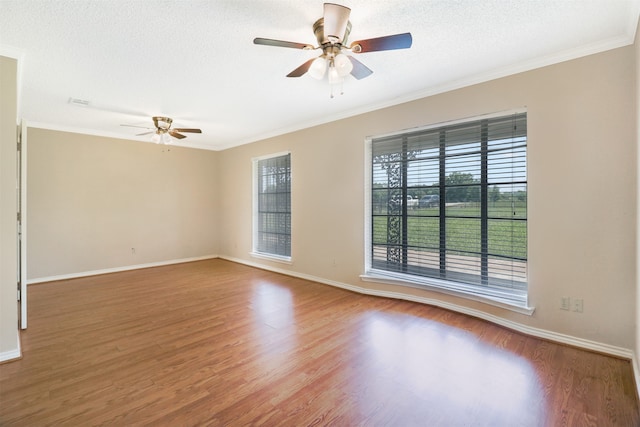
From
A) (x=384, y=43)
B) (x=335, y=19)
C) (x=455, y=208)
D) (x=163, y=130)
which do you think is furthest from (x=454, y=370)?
(x=163, y=130)

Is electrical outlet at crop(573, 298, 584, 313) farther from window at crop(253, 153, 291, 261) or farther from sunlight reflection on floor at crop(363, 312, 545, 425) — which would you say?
window at crop(253, 153, 291, 261)

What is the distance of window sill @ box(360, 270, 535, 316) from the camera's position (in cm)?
280

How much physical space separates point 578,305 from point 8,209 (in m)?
5.03

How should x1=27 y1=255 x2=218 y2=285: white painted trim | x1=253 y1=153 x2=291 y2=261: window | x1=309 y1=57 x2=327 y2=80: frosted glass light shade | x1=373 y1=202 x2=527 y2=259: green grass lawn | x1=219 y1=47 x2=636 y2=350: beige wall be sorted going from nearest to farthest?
x1=309 y1=57 x2=327 y2=80: frosted glass light shade < x1=219 y1=47 x2=636 y2=350: beige wall < x1=373 y1=202 x2=527 y2=259: green grass lawn < x1=27 y1=255 x2=218 y2=285: white painted trim < x1=253 y1=153 x2=291 y2=261: window

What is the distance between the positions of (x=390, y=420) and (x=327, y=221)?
3.07 m

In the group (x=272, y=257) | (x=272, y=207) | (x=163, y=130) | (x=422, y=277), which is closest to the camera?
(x=422, y=277)

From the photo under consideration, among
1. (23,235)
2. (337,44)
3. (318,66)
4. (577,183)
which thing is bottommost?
(23,235)

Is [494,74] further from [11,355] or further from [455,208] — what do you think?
[11,355]

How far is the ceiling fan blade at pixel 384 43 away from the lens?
1.85 meters

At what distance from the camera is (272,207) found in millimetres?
5723

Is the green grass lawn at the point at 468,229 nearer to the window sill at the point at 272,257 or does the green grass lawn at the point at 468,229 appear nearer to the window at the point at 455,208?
the window at the point at 455,208

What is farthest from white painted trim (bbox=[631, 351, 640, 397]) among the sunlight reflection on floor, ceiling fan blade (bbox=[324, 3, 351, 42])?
ceiling fan blade (bbox=[324, 3, 351, 42])

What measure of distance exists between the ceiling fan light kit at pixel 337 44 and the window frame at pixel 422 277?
157 cm

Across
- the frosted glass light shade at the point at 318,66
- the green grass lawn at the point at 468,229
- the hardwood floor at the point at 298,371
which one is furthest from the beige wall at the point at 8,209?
the green grass lawn at the point at 468,229
